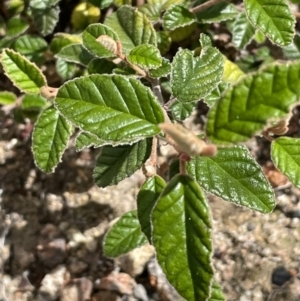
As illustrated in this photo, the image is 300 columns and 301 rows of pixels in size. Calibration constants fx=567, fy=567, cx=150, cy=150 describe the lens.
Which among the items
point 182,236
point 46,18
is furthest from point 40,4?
point 182,236

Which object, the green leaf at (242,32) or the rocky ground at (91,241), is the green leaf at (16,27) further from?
the green leaf at (242,32)

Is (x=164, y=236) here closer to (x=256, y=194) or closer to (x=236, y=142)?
(x=236, y=142)

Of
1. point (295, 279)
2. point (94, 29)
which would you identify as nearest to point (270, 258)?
point (295, 279)

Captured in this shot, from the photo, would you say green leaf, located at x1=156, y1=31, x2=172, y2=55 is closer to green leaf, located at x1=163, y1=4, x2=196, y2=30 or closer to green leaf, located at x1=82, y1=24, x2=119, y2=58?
green leaf, located at x1=163, y1=4, x2=196, y2=30

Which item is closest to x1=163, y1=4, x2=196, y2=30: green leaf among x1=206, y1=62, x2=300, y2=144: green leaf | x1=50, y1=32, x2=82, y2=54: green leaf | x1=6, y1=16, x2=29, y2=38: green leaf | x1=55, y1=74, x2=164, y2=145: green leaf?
x1=50, y1=32, x2=82, y2=54: green leaf

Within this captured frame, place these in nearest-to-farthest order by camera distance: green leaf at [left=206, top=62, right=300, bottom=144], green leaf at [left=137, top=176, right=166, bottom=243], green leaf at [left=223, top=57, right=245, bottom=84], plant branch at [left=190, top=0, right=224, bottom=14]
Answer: green leaf at [left=206, top=62, right=300, bottom=144] < green leaf at [left=137, top=176, right=166, bottom=243] < plant branch at [left=190, top=0, right=224, bottom=14] < green leaf at [left=223, top=57, right=245, bottom=84]

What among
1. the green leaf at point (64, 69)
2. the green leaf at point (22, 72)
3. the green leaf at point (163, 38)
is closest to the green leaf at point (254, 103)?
the green leaf at point (22, 72)

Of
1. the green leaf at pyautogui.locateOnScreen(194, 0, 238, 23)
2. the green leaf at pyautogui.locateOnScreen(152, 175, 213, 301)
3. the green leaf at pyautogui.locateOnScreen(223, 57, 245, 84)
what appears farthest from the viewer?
the green leaf at pyautogui.locateOnScreen(223, 57, 245, 84)

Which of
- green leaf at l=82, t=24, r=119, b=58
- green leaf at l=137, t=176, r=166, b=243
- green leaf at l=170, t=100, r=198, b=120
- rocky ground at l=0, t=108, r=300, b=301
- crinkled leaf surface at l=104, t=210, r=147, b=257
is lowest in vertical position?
rocky ground at l=0, t=108, r=300, b=301
